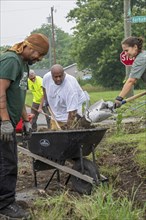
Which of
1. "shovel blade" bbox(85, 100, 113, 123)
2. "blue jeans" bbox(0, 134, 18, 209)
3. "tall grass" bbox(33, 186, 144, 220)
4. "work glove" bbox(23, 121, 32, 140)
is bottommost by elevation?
"tall grass" bbox(33, 186, 144, 220)

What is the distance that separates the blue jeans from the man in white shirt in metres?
1.44

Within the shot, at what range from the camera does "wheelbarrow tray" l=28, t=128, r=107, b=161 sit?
5.16 meters

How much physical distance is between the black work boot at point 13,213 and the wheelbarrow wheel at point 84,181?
0.94 metres

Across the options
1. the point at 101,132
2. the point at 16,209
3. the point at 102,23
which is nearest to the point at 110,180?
the point at 101,132

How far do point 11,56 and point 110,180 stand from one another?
2266 millimetres

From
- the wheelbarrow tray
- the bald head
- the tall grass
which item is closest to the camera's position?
the tall grass

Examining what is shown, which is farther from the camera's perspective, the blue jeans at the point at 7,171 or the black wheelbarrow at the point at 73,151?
the black wheelbarrow at the point at 73,151

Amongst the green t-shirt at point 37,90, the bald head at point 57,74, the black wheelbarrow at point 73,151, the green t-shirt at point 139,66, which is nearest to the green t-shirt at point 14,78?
the black wheelbarrow at point 73,151

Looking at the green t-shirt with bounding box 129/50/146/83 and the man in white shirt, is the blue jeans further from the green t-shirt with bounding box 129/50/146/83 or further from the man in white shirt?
the green t-shirt with bounding box 129/50/146/83

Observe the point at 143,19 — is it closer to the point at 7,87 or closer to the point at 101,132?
the point at 101,132

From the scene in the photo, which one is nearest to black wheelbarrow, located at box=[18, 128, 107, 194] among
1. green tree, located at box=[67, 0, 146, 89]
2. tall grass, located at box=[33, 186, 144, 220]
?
tall grass, located at box=[33, 186, 144, 220]

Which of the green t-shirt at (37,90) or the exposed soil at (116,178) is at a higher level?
the green t-shirt at (37,90)

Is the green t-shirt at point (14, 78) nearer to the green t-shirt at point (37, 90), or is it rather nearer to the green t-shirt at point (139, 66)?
the green t-shirt at point (139, 66)

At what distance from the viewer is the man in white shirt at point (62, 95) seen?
6.15 metres
